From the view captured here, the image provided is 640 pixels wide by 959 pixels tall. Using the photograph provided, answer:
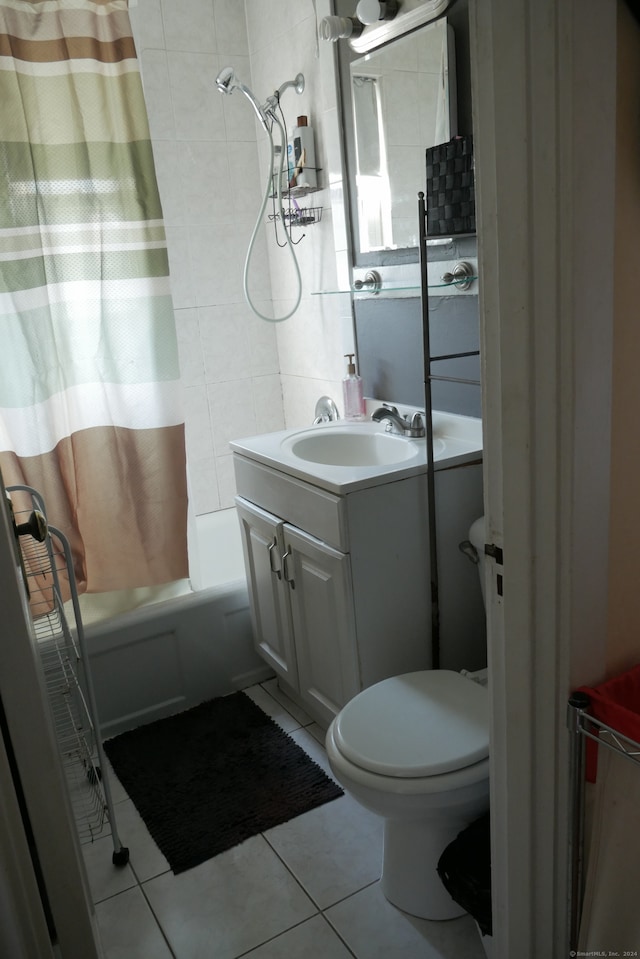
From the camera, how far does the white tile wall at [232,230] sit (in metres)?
2.63

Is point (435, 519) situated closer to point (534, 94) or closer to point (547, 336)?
point (547, 336)

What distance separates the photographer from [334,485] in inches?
70.9

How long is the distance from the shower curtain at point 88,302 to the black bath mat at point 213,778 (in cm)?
49

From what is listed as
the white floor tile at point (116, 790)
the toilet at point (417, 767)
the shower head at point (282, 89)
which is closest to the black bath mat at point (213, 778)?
the white floor tile at point (116, 790)

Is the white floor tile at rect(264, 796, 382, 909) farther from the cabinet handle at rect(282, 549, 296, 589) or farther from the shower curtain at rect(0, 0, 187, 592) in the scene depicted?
the shower curtain at rect(0, 0, 187, 592)

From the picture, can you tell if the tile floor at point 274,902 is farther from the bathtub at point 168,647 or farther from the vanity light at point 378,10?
the vanity light at point 378,10

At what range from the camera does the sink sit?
222cm

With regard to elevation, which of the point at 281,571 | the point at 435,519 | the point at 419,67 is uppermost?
the point at 419,67

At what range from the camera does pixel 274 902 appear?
5.56ft

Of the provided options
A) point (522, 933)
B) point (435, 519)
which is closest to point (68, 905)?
point (522, 933)

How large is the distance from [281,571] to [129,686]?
65cm

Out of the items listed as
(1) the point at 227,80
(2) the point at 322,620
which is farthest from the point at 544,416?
(1) the point at 227,80

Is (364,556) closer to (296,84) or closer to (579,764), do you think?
(579,764)

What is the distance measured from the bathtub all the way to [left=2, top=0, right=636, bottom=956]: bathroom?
0.82 m
